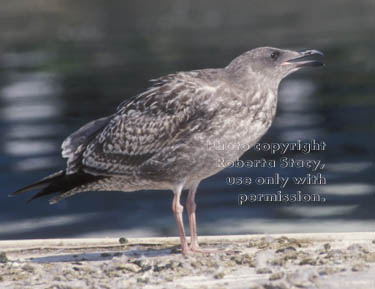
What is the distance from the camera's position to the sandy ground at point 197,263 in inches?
Result: 322

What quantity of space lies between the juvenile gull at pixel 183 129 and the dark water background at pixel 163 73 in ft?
11.6

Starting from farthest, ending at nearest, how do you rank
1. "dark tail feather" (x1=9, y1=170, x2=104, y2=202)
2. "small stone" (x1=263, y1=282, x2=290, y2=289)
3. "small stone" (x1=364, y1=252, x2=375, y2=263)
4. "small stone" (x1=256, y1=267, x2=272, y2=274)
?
"dark tail feather" (x1=9, y1=170, x2=104, y2=202)
"small stone" (x1=364, y1=252, x2=375, y2=263)
"small stone" (x1=256, y1=267, x2=272, y2=274)
"small stone" (x1=263, y1=282, x2=290, y2=289)

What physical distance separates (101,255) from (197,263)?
4.52 ft

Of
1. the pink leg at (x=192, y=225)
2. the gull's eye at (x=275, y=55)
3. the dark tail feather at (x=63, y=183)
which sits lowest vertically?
the pink leg at (x=192, y=225)

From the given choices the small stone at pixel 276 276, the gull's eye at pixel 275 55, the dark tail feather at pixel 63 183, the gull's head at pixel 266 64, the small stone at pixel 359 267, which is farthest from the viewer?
the dark tail feather at pixel 63 183

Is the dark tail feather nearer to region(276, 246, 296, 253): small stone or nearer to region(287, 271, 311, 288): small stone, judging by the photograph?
region(276, 246, 296, 253): small stone

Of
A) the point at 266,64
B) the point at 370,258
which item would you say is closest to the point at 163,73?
the point at 266,64

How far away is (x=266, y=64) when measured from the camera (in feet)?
31.4

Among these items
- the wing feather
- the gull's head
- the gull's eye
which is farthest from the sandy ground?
the gull's eye

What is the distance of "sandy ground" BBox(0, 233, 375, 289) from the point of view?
26.9 feet

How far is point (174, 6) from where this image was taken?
2478 inches

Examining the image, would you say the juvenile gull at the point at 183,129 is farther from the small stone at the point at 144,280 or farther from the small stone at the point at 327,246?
the small stone at the point at 327,246

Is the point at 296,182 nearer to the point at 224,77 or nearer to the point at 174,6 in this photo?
the point at 224,77

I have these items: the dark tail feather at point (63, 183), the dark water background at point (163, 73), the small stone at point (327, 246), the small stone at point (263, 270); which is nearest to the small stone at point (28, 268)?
the dark tail feather at point (63, 183)
